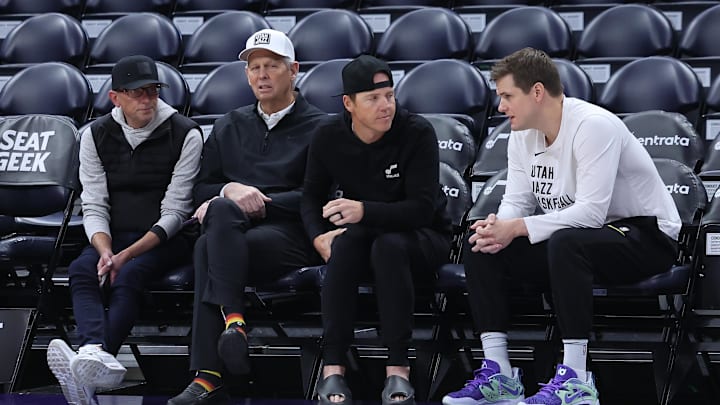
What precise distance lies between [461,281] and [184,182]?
1.21 metres

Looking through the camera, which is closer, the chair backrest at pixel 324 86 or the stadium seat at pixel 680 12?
the chair backrest at pixel 324 86

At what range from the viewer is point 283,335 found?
13.1ft

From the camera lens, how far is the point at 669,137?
411cm

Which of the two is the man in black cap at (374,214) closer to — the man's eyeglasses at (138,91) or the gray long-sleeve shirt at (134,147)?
the gray long-sleeve shirt at (134,147)

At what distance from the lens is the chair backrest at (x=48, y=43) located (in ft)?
19.6

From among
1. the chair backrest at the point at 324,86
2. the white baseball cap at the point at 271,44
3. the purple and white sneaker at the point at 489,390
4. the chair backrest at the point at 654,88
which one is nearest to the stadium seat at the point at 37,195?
the white baseball cap at the point at 271,44

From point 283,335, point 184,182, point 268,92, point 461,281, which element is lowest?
point 283,335

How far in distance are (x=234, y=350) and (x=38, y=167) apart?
1415mm

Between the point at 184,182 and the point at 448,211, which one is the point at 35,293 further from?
the point at 448,211

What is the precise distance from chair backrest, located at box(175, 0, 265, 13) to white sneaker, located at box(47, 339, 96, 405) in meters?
3.51

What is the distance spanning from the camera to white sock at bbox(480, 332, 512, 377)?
3.40 metres

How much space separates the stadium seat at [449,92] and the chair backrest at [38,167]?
4.73 feet

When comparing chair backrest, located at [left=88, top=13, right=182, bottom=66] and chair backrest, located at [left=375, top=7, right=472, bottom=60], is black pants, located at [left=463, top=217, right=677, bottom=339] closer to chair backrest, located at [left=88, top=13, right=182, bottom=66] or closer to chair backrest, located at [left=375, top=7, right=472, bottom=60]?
chair backrest, located at [left=375, top=7, right=472, bottom=60]

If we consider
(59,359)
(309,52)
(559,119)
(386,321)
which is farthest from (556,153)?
(309,52)
